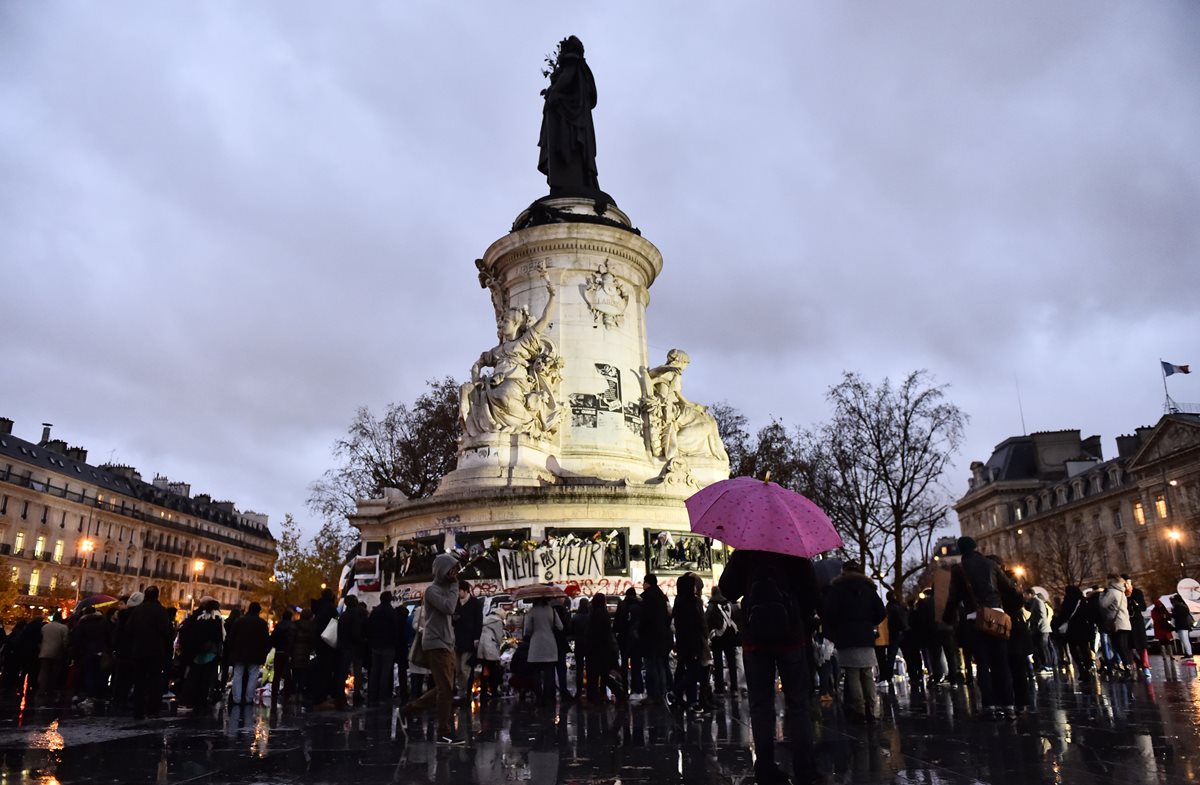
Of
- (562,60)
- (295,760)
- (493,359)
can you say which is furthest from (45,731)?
(562,60)

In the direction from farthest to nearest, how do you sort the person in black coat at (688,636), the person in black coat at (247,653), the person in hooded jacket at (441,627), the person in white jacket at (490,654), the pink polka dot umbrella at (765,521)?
the person in white jacket at (490,654) → the person in black coat at (247,653) → the person in black coat at (688,636) → the person in hooded jacket at (441,627) → the pink polka dot umbrella at (765,521)

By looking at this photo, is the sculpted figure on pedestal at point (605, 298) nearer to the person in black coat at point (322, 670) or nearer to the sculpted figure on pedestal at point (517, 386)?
the sculpted figure on pedestal at point (517, 386)

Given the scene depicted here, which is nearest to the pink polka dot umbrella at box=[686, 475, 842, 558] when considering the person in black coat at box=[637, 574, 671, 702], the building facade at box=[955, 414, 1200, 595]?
the person in black coat at box=[637, 574, 671, 702]

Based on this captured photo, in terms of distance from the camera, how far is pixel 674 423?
2061 cm

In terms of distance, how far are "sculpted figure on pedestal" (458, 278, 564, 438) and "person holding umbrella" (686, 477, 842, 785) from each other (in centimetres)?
1330

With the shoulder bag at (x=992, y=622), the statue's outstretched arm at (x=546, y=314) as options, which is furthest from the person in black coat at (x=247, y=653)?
the statue's outstretched arm at (x=546, y=314)

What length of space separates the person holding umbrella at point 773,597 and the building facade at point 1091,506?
38.3 m

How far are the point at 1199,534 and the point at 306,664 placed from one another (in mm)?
52516

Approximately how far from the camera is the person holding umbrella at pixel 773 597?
5211 mm

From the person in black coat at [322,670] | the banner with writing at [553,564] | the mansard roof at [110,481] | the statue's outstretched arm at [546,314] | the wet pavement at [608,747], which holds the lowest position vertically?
the wet pavement at [608,747]

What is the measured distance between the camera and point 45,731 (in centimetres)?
838

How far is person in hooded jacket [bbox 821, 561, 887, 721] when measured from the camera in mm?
8680

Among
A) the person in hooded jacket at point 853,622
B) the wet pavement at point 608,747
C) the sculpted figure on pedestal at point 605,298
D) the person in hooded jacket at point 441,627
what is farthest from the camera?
the sculpted figure on pedestal at point 605,298

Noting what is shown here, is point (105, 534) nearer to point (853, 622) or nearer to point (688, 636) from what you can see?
point (688, 636)
